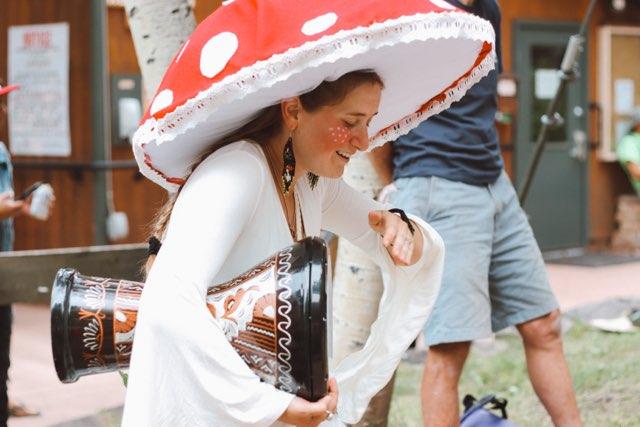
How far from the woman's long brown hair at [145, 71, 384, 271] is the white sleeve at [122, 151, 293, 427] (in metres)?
0.26

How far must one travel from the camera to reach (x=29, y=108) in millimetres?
8305

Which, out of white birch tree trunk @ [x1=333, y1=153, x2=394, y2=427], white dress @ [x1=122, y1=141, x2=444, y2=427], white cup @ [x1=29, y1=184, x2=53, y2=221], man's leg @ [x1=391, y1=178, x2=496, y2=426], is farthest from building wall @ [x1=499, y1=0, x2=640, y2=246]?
white dress @ [x1=122, y1=141, x2=444, y2=427]

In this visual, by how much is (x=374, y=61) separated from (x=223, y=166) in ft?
1.35

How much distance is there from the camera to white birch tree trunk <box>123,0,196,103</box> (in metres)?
3.75

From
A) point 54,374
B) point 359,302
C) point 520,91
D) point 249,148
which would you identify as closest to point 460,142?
point 359,302

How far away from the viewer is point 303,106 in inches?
86.1

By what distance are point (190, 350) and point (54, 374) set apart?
4.62 meters

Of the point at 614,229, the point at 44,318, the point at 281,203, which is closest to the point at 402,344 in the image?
the point at 281,203

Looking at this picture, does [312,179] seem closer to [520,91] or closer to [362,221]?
[362,221]

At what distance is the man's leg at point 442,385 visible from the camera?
11.2 ft

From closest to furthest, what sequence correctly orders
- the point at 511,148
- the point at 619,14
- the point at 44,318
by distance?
1. the point at 44,318
2. the point at 511,148
3. the point at 619,14

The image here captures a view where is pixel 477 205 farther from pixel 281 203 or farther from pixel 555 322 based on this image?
A: pixel 281 203

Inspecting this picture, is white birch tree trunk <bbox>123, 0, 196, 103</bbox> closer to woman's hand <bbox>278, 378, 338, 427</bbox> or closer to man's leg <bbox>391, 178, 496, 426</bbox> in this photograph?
man's leg <bbox>391, 178, 496, 426</bbox>

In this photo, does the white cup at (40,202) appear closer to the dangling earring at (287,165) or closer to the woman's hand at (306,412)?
the dangling earring at (287,165)
